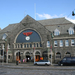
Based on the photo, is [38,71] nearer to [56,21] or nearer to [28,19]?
[28,19]

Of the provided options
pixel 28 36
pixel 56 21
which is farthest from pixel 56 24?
pixel 28 36

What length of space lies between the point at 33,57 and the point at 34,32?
27.8 feet

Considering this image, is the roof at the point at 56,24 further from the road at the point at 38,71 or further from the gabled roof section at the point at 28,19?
the road at the point at 38,71

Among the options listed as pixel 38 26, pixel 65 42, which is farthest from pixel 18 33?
pixel 65 42

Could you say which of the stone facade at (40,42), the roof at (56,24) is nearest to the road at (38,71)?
the stone facade at (40,42)

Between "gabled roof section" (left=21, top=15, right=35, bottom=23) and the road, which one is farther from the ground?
"gabled roof section" (left=21, top=15, right=35, bottom=23)

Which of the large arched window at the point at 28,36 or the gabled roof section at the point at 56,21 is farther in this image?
the gabled roof section at the point at 56,21

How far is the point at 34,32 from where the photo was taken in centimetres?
4697

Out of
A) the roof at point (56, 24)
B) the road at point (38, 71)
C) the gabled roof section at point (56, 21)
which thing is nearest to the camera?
the road at point (38, 71)

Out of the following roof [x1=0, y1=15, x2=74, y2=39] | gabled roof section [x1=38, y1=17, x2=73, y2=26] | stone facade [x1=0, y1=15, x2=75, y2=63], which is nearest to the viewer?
stone facade [x1=0, y1=15, x2=75, y2=63]

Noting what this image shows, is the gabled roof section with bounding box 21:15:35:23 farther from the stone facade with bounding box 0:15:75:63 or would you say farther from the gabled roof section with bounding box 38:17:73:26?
the gabled roof section with bounding box 38:17:73:26

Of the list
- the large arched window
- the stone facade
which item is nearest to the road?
the stone facade

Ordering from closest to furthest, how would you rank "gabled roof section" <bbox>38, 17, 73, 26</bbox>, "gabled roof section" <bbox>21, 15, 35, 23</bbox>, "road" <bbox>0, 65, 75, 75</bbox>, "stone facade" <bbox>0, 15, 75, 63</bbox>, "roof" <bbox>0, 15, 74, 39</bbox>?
1. "road" <bbox>0, 65, 75, 75</bbox>
2. "stone facade" <bbox>0, 15, 75, 63</bbox>
3. "roof" <bbox>0, 15, 74, 39</bbox>
4. "gabled roof section" <bbox>21, 15, 35, 23</bbox>
5. "gabled roof section" <bbox>38, 17, 73, 26</bbox>

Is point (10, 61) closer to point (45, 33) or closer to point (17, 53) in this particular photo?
point (17, 53)
